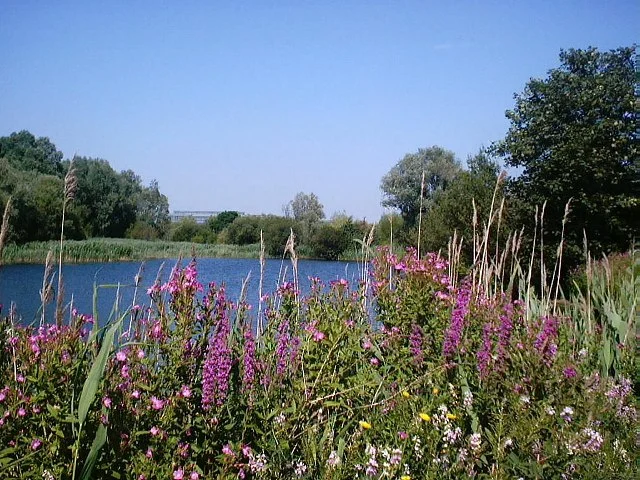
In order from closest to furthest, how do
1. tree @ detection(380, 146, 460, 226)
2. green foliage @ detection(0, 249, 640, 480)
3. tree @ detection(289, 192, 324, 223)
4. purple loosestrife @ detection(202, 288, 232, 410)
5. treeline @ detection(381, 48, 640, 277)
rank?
green foliage @ detection(0, 249, 640, 480), purple loosestrife @ detection(202, 288, 232, 410), treeline @ detection(381, 48, 640, 277), tree @ detection(289, 192, 324, 223), tree @ detection(380, 146, 460, 226)

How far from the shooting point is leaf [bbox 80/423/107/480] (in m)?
1.55

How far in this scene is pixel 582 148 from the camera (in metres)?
16.8

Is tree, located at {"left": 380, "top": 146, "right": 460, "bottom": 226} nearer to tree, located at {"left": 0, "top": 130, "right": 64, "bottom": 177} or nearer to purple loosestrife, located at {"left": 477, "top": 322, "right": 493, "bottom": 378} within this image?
tree, located at {"left": 0, "top": 130, "right": 64, "bottom": 177}

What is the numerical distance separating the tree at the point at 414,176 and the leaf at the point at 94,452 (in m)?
41.4

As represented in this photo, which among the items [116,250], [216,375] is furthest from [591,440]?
[116,250]

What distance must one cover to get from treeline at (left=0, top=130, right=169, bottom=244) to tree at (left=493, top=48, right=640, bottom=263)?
483 inches

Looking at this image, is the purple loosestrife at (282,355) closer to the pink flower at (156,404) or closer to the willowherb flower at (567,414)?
the pink flower at (156,404)

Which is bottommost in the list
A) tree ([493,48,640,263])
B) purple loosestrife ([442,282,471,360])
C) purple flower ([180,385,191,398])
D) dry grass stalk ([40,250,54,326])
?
purple flower ([180,385,191,398])

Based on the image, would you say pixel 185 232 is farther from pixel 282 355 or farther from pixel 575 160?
pixel 282 355

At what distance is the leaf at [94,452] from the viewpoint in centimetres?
155

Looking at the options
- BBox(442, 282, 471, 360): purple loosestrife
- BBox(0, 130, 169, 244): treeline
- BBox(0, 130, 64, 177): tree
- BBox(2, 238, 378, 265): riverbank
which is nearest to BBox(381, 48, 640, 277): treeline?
BBox(2, 238, 378, 265): riverbank

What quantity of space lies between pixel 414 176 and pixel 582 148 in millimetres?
26677

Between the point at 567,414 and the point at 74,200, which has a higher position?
the point at 74,200

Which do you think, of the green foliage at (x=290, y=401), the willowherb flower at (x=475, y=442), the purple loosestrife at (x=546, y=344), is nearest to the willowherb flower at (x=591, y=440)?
the green foliage at (x=290, y=401)
